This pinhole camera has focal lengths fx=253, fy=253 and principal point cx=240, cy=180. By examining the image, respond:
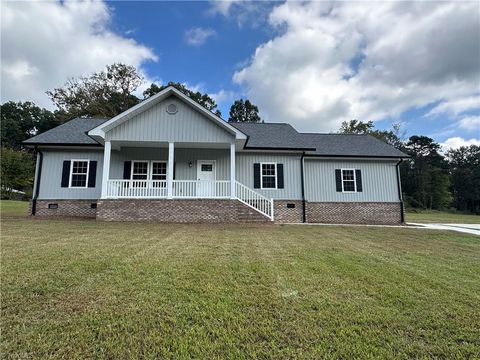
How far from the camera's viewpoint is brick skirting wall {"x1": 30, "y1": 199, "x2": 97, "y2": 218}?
13.0 meters

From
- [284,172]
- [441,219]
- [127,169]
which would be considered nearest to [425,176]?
[441,219]

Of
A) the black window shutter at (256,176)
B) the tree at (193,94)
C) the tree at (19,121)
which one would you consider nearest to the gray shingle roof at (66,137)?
the black window shutter at (256,176)

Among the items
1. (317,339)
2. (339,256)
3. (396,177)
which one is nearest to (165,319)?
(317,339)

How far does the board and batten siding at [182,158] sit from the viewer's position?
1380 cm

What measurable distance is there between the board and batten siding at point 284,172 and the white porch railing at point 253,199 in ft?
3.60

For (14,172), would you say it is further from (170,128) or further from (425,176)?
(425,176)

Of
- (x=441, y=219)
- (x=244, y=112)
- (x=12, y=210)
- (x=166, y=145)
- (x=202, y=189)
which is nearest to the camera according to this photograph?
(x=202, y=189)

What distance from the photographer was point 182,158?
1409cm

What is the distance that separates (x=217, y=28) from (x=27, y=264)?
613 inches

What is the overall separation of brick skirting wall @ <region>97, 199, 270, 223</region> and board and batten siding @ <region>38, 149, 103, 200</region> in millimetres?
2455

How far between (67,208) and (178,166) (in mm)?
6087

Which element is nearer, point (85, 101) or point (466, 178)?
point (85, 101)

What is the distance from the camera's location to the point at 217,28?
15.4 m

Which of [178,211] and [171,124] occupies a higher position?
[171,124]
